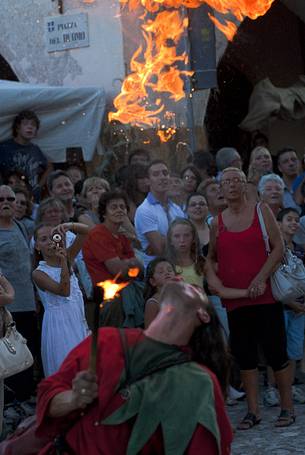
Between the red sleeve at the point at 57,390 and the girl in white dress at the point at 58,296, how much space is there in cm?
303

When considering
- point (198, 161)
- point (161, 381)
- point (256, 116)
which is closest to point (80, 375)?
point (161, 381)

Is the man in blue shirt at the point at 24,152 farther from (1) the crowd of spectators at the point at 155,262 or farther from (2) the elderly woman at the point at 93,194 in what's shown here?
(1) the crowd of spectators at the point at 155,262

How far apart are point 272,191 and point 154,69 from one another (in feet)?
11.0

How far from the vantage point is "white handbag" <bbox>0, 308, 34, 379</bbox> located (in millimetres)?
5527

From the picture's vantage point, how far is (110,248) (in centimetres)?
643

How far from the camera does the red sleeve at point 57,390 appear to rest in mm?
3180

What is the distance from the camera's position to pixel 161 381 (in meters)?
3.16

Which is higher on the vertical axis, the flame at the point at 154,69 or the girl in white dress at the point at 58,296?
the flame at the point at 154,69

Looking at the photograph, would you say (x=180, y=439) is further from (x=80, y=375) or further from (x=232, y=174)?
(x=232, y=174)

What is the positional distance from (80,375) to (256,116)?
8926 millimetres

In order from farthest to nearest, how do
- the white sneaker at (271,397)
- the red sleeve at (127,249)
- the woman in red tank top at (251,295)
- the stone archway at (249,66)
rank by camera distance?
1. the stone archway at (249,66)
2. the white sneaker at (271,397)
3. the red sleeve at (127,249)
4. the woman in red tank top at (251,295)

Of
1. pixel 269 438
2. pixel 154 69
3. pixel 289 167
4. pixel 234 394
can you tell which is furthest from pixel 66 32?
pixel 269 438

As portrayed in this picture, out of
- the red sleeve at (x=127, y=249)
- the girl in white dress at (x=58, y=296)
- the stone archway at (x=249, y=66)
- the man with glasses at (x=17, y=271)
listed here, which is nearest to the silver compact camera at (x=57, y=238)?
the girl in white dress at (x=58, y=296)

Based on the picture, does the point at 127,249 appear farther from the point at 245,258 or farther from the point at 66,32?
the point at 66,32
